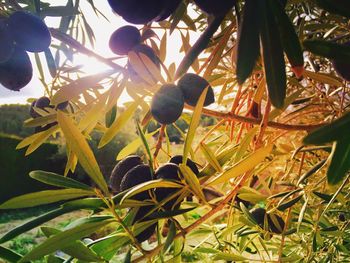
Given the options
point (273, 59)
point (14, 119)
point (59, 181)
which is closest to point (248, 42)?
point (273, 59)

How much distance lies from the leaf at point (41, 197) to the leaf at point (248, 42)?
238mm

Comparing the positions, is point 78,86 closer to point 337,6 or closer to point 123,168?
point 123,168

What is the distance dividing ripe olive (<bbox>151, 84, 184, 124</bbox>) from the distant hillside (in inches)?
457

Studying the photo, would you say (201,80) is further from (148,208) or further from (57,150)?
(57,150)

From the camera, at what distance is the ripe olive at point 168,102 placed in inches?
19.8

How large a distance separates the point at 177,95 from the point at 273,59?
0.21 m

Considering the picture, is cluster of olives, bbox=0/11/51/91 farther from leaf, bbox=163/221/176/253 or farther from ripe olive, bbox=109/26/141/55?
leaf, bbox=163/221/176/253

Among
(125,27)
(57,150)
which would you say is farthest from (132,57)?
(57,150)

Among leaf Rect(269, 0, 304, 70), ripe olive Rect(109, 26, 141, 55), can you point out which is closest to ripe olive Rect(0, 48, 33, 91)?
ripe olive Rect(109, 26, 141, 55)

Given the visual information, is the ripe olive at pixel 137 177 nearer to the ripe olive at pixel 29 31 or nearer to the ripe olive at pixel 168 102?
the ripe olive at pixel 168 102

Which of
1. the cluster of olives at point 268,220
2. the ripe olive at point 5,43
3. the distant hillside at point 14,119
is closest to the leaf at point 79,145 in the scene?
the ripe olive at point 5,43

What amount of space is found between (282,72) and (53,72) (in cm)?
42

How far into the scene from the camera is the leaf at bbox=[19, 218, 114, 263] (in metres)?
0.39

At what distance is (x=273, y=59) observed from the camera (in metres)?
0.30
